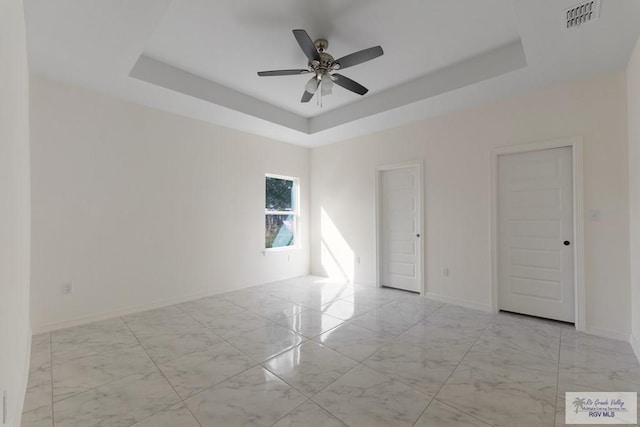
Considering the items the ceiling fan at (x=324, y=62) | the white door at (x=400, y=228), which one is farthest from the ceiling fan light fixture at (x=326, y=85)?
the white door at (x=400, y=228)

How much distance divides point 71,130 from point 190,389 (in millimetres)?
3095

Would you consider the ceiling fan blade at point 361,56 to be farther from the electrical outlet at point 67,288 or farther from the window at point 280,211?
the electrical outlet at point 67,288

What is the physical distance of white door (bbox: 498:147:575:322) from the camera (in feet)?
10.3

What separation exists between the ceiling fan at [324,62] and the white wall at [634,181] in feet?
7.46

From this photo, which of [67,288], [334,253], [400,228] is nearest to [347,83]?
[400,228]

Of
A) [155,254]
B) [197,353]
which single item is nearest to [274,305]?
[197,353]

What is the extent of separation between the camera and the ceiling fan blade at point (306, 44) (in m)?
2.21

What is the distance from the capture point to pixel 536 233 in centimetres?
332

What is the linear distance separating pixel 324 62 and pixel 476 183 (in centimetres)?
251

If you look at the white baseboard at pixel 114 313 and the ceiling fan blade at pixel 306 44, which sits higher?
the ceiling fan blade at pixel 306 44

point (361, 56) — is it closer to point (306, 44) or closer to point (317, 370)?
point (306, 44)

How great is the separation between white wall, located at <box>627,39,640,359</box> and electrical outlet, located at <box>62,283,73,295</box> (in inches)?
218

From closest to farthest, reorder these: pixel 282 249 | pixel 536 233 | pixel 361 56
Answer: pixel 361 56, pixel 536 233, pixel 282 249

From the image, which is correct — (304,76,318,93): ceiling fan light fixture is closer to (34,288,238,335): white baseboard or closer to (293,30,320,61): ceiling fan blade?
(293,30,320,61): ceiling fan blade
